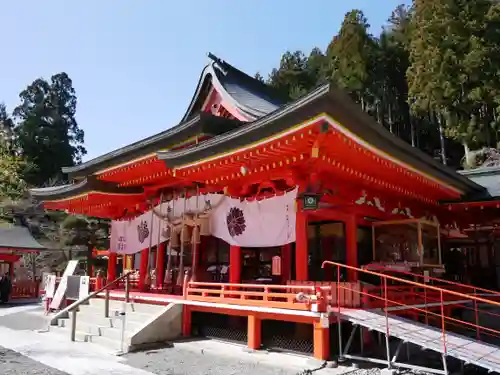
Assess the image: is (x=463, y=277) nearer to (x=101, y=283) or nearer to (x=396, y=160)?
(x=396, y=160)

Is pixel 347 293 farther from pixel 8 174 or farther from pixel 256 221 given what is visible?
pixel 8 174

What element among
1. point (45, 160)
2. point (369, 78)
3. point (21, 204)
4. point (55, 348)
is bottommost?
point (55, 348)

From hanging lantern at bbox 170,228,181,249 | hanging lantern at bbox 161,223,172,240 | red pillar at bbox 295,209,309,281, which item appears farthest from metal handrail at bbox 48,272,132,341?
red pillar at bbox 295,209,309,281

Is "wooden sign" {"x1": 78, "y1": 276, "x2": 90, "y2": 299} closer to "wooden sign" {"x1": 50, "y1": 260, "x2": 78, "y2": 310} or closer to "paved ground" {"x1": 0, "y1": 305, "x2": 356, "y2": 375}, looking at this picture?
"wooden sign" {"x1": 50, "y1": 260, "x2": 78, "y2": 310}

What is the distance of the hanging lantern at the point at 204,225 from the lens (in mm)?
11031

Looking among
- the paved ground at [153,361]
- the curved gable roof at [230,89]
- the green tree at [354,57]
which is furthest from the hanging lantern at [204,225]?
the green tree at [354,57]

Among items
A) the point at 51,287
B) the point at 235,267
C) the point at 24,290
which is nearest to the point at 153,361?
the point at 235,267

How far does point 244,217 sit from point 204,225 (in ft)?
4.72

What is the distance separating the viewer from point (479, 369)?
757 centimetres

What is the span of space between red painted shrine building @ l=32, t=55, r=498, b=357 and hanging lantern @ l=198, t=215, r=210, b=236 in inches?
1.2

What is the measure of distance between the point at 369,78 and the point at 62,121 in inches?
1509

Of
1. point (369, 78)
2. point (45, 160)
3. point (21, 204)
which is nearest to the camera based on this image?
point (21, 204)

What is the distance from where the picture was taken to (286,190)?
933cm

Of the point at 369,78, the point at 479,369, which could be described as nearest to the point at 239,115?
the point at 479,369
